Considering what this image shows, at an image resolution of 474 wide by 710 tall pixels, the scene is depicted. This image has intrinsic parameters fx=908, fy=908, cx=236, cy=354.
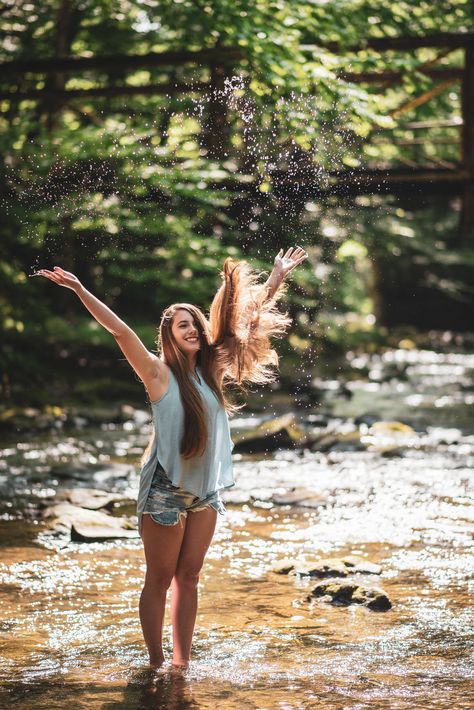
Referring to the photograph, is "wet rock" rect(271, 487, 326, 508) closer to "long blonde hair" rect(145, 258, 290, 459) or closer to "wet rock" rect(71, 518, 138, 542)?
"wet rock" rect(71, 518, 138, 542)

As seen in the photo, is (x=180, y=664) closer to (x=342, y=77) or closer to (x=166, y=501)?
(x=166, y=501)

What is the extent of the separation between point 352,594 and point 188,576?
1.76m

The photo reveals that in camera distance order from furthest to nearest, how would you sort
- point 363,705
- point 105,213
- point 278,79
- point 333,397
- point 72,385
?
1. point 333,397
2. point 72,385
3. point 105,213
4. point 278,79
5. point 363,705

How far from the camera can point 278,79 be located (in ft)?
37.4

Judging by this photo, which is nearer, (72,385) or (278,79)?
(278,79)

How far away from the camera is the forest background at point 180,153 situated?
12.6 metres

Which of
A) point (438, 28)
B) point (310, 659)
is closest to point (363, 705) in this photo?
point (310, 659)

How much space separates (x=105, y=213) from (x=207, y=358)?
9149 millimetres

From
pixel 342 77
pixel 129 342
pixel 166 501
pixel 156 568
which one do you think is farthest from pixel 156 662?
pixel 342 77

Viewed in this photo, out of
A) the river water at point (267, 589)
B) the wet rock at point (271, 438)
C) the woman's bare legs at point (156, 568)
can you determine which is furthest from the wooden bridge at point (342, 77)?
the woman's bare legs at point (156, 568)

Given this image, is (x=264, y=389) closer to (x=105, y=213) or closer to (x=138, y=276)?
(x=138, y=276)

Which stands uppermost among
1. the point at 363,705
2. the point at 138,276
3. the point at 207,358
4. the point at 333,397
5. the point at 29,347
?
the point at 207,358

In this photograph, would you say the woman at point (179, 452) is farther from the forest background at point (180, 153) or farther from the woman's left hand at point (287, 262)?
the forest background at point (180, 153)

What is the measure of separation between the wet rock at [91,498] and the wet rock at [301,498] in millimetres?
1564
